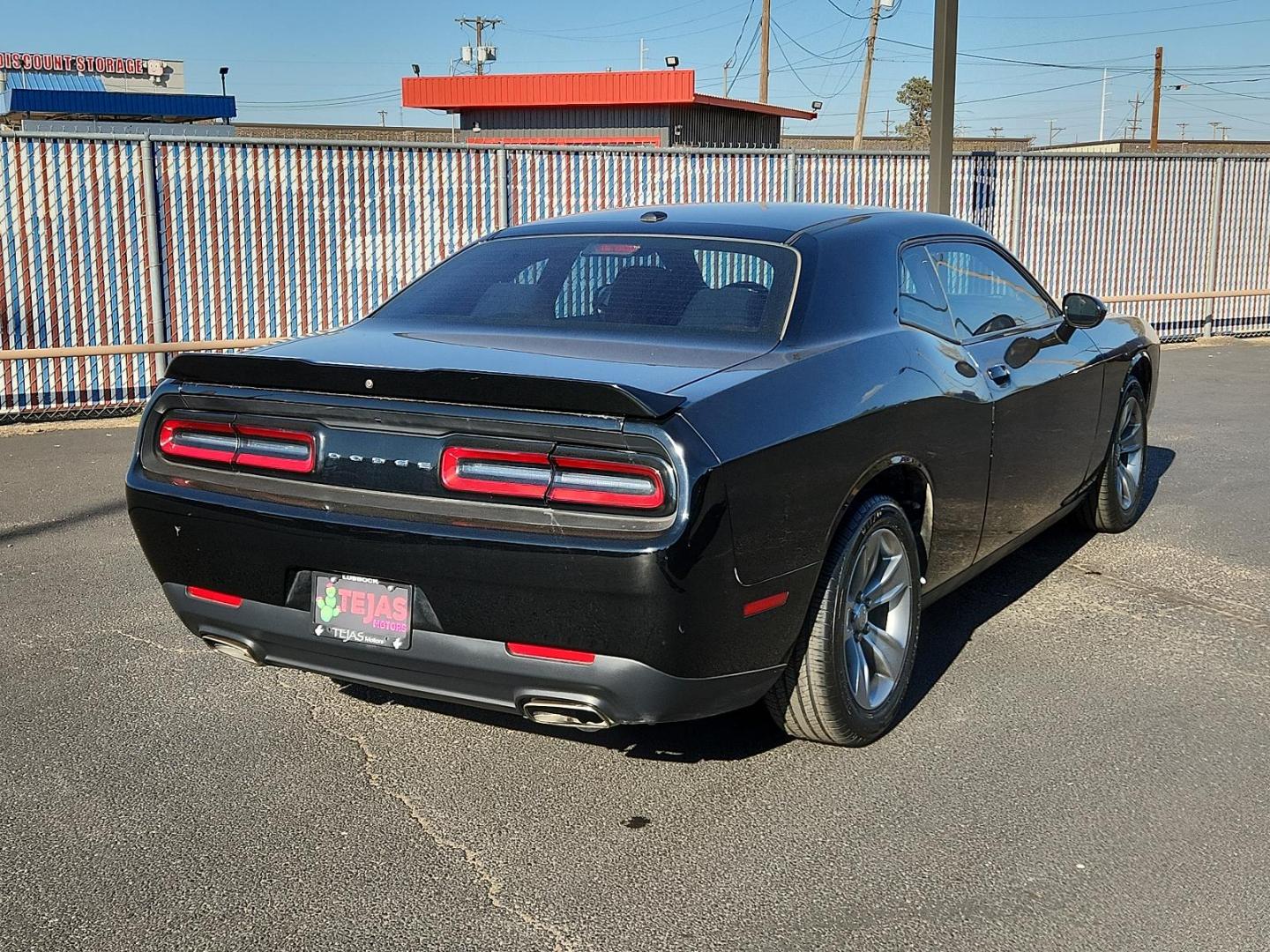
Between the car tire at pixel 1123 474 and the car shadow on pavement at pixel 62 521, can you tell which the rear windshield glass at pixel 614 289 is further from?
the car shadow on pavement at pixel 62 521

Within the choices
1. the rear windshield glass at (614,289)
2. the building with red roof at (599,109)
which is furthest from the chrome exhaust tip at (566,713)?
the building with red roof at (599,109)

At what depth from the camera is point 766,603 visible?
3.22m

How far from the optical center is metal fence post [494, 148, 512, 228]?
40.6 ft

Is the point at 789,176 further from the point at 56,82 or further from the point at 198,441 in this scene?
the point at 56,82

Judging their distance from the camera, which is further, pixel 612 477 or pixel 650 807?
pixel 650 807

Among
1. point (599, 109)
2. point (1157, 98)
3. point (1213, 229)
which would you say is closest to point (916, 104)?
point (1157, 98)

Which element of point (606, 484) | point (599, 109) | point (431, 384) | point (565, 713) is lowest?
point (565, 713)

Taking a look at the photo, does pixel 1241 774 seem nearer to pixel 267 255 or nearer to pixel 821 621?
pixel 821 621

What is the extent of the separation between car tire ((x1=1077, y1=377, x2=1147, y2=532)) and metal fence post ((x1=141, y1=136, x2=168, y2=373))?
7.73m

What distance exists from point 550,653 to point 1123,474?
13.4ft

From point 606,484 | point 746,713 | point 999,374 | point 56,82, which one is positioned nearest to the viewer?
point 606,484

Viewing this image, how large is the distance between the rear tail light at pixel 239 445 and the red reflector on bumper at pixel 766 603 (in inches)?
45.3

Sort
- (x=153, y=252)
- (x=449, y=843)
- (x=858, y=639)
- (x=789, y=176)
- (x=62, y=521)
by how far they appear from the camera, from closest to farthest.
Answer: (x=449, y=843) → (x=858, y=639) → (x=62, y=521) → (x=153, y=252) → (x=789, y=176)

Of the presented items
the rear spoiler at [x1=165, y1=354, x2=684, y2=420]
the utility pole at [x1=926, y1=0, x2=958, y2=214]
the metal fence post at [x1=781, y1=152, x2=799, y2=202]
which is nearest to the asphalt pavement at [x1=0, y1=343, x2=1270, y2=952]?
the rear spoiler at [x1=165, y1=354, x2=684, y2=420]
